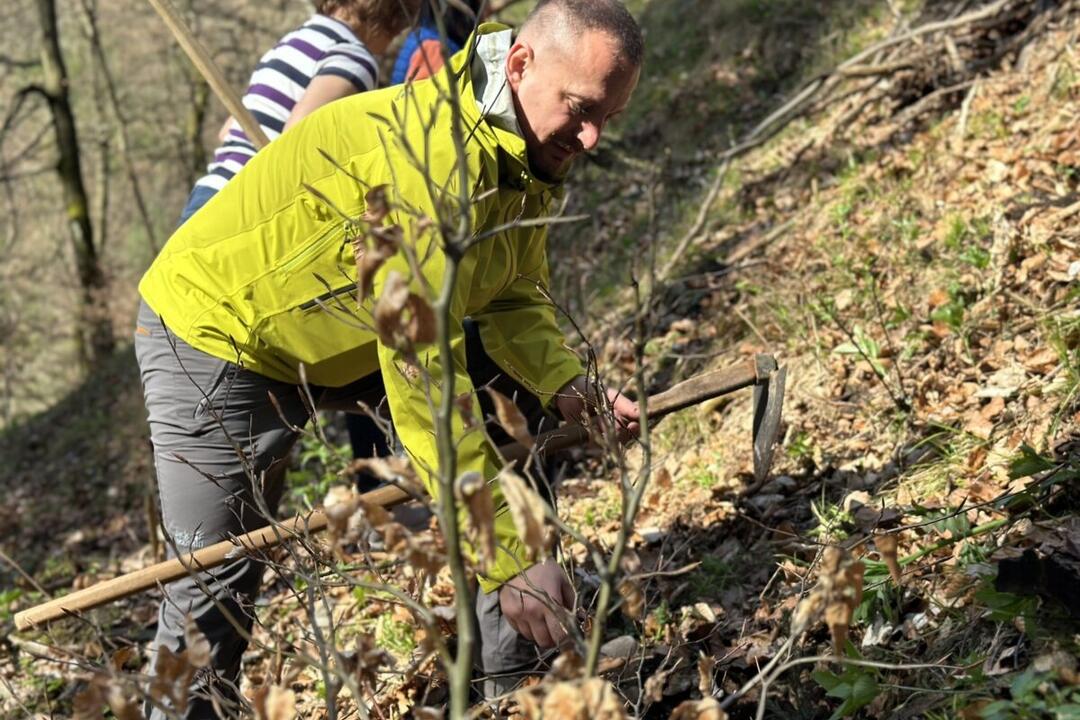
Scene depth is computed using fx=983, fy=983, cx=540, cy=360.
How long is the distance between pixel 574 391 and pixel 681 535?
108 centimetres

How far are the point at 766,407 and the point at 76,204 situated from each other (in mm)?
13073

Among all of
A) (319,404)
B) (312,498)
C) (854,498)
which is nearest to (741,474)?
(854,498)

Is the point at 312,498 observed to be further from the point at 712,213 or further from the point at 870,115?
the point at 870,115

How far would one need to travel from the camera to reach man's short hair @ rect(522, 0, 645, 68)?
250 centimetres

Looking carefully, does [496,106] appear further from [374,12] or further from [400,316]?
[374,12]

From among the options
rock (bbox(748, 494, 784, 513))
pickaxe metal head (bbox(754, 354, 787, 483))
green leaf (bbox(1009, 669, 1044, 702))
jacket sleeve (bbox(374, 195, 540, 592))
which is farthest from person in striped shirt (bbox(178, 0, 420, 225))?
green leaf (bbox(1009, 669, 1044, 702))

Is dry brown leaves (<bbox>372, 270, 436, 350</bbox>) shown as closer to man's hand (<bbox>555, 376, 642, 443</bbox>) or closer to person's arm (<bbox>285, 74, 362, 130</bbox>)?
man's hand (<bbox>555, 376, 642, 443</bbox>)

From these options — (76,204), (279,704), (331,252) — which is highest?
(331,252)

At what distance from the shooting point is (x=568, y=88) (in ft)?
8.30

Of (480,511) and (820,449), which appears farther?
(820,449)

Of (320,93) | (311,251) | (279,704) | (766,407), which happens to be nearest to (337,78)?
(320,93)

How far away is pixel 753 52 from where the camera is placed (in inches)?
345

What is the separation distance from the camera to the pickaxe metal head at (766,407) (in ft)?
11.6

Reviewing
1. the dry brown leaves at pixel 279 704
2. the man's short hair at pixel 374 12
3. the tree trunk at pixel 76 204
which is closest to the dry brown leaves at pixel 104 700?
the dry brown leaves at pixel 279 704
